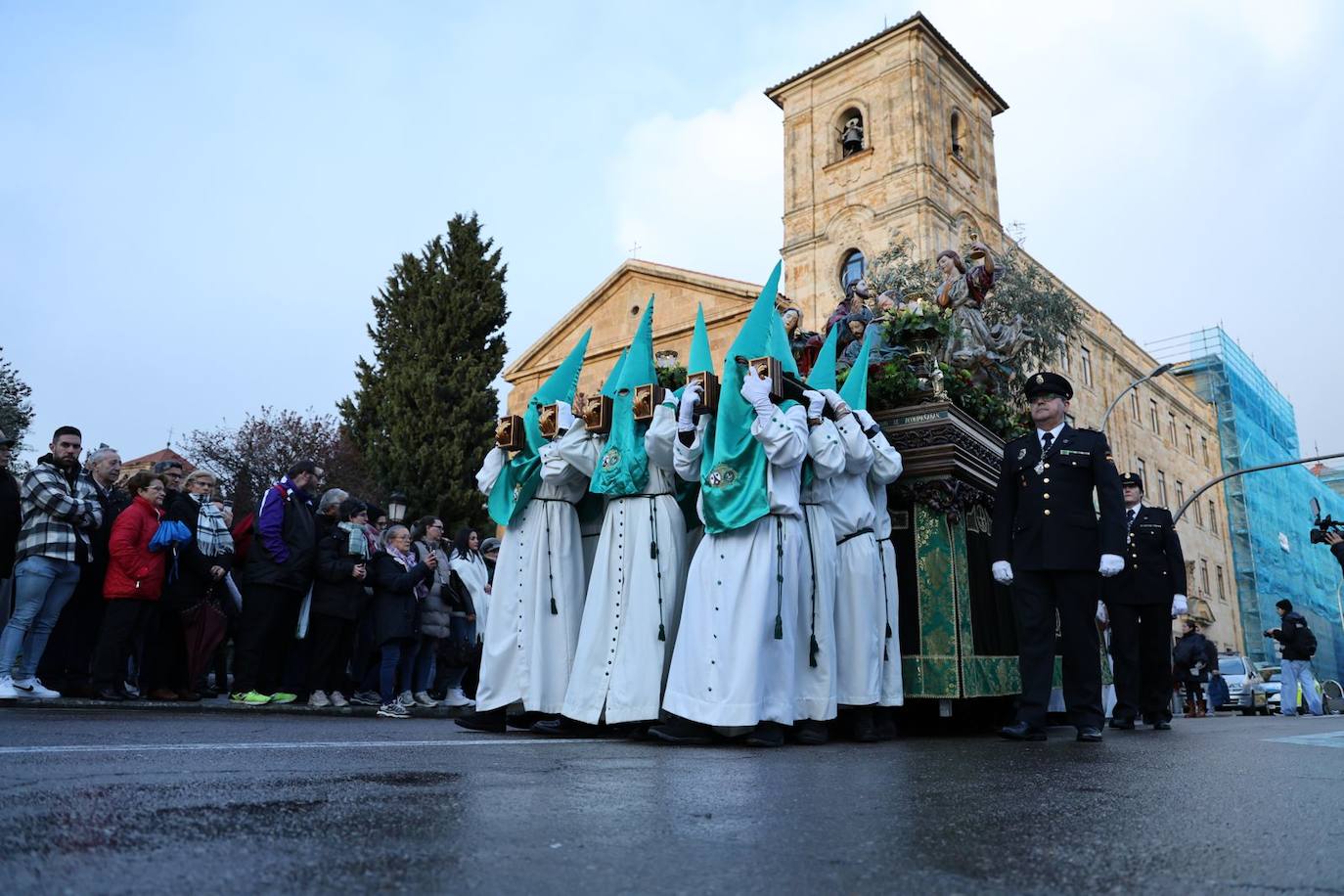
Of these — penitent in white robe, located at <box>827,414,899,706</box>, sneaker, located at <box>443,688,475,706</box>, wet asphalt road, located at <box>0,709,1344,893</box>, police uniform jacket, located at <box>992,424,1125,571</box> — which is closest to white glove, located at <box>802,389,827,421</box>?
penitent in white robe, located at <box>827,414,899,706</box>

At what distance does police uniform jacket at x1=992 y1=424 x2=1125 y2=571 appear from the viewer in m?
5.80

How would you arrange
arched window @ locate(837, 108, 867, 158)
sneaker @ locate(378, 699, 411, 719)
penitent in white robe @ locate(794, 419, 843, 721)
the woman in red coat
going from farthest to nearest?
1. arched window @ locate(837, 108, 867, 158)
2. sneaker @ locate(378, 699, 411, 719)
3. the woman in red coat
4. penitent in white robe @ locate(794, 419, 843, 721)

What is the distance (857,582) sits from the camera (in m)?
6.03

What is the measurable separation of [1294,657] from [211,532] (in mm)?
14684

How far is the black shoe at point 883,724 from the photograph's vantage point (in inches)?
237

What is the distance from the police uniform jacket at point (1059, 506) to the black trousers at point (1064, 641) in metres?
0.12

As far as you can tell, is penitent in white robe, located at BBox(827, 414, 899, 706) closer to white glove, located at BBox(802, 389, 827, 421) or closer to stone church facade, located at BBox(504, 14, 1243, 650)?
white glove, located at BBox(802, 389, 827, 421)

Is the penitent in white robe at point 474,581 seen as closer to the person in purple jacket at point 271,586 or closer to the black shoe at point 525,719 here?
the person in purple jacket at point 271,586

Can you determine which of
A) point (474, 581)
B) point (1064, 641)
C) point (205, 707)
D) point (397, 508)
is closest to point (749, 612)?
Answer: point (1064, 641)

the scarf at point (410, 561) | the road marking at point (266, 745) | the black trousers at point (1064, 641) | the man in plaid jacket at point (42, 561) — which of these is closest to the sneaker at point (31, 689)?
the man in plaid jacket at point (42, 561)

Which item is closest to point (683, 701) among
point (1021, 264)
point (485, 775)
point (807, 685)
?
point (807, 685)

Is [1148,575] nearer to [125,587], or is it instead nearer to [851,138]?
[125,587]

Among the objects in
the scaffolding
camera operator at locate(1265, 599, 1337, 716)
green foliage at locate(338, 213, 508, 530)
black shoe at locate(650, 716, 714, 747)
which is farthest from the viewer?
the scaffolding

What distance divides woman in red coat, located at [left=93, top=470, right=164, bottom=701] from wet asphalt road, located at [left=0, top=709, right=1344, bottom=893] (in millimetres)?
3523
